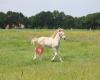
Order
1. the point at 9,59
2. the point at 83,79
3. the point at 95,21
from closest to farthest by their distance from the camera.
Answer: the point at 83,79
the point at 9,59
the point at 95,21

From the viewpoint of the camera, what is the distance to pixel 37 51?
899 inches

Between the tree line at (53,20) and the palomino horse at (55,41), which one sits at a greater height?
the palomino horse at (55,41)

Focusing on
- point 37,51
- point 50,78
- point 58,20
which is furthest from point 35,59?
point 58,20

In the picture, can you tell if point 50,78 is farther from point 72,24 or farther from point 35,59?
point 72,24

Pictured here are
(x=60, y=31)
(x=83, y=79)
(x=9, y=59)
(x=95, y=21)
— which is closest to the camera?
(x=83, y=79)

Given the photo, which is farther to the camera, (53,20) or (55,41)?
(53,20)

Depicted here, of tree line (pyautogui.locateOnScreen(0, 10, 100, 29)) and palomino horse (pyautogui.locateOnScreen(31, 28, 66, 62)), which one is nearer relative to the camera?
palomino horse (pyautogui.locateOnScreen(31, 28, 66, 62))

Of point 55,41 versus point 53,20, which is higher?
point 55,41

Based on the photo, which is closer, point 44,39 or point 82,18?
point 44,39

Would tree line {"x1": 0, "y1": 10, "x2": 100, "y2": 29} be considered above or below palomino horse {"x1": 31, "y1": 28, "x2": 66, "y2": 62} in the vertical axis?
below

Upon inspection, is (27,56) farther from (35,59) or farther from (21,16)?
(21,16)

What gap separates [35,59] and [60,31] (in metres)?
2.16

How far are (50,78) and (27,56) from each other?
11.0 metres

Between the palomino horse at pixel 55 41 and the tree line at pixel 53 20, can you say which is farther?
the tree line at pixel 53 20
